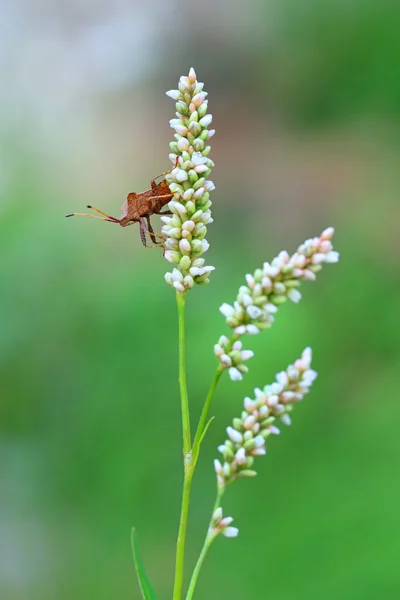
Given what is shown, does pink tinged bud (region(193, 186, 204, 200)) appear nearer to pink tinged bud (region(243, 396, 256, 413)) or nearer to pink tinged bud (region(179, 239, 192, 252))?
pink tinged bud (region(179, 239, 192, 252))

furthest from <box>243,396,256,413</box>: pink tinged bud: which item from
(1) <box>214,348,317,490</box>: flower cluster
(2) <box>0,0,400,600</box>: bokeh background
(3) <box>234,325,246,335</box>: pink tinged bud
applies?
(2) <box>0,0,400,600</box>: bokeh background

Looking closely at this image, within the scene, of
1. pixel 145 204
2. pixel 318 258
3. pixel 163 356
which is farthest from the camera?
pixel 163 356

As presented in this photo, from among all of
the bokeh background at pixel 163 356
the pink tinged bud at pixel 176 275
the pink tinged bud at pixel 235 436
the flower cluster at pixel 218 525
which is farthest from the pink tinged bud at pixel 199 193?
the bokeh background at pixel 163 356

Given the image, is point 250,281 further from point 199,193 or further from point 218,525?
point 218,525

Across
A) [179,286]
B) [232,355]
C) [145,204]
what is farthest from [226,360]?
[145,204]

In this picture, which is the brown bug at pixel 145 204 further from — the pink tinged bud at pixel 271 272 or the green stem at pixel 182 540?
the green stem at pixel 182 540

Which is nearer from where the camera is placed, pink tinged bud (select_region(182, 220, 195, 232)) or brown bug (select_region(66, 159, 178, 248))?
pink tinged bud (select_region(182, 220, 195, 232))
